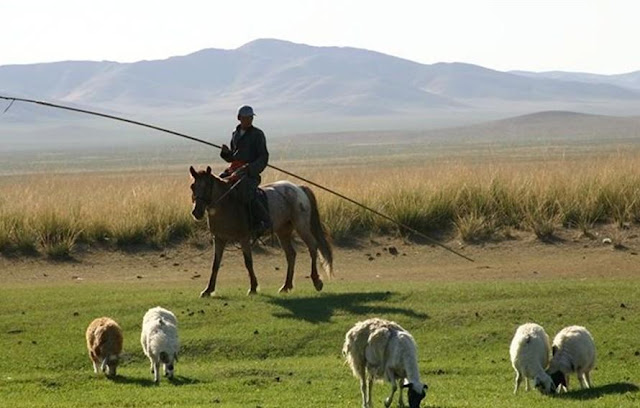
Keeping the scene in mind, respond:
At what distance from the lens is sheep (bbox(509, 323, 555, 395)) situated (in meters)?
12.7

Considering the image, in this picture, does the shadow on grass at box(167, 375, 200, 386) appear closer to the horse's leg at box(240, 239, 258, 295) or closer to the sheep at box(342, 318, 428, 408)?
the sheep at box(342, 318, 428, 408)

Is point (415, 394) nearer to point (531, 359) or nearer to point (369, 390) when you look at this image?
point (369, 390)

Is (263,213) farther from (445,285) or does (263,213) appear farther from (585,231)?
(585,231)

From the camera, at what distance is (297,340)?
53.1ft

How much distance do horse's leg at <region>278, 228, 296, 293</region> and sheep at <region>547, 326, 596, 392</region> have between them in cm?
722

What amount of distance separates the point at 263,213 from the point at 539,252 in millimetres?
6727

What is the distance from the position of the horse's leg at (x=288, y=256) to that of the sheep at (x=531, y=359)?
23.6 ft

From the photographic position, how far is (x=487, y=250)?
2434cm

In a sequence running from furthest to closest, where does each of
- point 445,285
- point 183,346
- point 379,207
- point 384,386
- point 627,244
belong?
1. point 379,207
2. point 627,244
3. point 445,285
4. point 183,346
5. point 384,386

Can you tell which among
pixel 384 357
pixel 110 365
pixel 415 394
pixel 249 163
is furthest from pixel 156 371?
pixel 249 163

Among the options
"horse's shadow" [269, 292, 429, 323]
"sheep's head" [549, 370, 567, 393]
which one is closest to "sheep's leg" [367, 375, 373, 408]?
"sheep's head" [549, 370, 567, 393]

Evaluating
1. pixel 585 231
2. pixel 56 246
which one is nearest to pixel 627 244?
pixel 585 231

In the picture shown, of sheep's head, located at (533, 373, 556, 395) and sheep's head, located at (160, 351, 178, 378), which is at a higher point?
sheep's head, located at (533, 373, 556, 395)

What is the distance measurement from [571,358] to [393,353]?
2.32 metres
